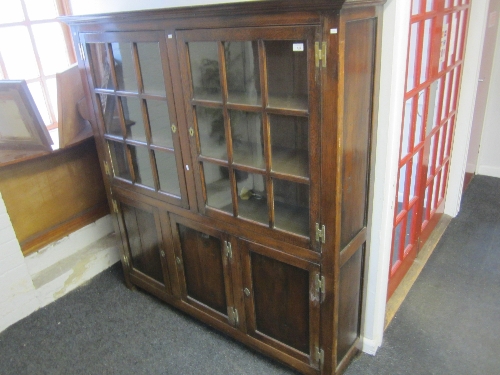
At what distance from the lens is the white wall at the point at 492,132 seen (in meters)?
3.29

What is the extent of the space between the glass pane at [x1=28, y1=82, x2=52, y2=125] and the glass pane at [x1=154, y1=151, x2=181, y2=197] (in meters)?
1.17

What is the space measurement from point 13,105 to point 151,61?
92 cm

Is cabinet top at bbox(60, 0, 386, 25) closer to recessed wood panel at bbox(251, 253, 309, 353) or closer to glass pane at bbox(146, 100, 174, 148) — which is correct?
glass pane at bbox(146, 100, 174, 148)

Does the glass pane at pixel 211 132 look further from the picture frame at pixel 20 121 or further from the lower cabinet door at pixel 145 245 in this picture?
the picture frame at pixel 20 121

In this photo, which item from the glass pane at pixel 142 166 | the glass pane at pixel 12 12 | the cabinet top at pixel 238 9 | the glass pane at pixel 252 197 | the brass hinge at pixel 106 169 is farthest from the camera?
the glass pane at pixel 12 12

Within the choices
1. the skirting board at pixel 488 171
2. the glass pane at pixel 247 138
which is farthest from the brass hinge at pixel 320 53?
the skirting board at pixel 488 171

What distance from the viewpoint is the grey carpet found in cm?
190

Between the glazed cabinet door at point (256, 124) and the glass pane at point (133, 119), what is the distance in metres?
0.38

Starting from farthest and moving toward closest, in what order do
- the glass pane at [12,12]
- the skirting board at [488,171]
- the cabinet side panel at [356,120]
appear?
the skirting board at [488,171] < the glass pane at [12,12] < the cabinet side panel at [356,120]

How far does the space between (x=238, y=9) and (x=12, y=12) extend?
183 centimetres

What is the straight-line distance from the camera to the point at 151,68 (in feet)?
5.70

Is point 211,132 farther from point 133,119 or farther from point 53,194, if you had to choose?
point 53,194

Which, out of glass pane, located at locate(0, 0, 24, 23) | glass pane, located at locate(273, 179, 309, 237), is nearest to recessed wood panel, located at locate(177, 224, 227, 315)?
glass pane, located at locate(273, 179, 309, 237)

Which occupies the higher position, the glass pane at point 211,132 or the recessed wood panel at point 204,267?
the glass pane at point 211,132
